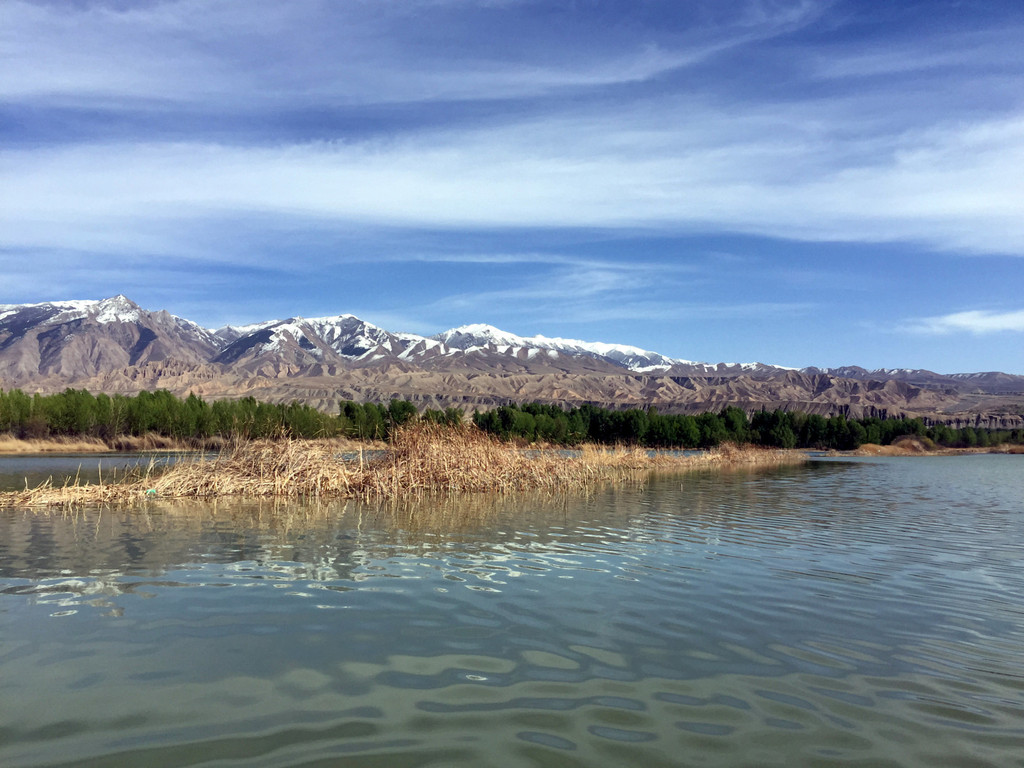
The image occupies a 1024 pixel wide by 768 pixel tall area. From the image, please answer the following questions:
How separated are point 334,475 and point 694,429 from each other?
10476 cm

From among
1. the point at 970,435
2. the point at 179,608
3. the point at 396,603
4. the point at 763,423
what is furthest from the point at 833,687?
the point at 970,435

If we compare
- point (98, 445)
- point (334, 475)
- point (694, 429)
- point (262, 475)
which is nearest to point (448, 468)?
point (334, 475)

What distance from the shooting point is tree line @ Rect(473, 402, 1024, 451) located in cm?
12694

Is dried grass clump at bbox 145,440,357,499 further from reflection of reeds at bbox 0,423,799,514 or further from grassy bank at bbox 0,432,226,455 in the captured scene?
grassy bank at bbox 0,432,226,455

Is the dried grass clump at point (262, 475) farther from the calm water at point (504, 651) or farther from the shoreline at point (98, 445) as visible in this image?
the shoreline at point (98, 445)

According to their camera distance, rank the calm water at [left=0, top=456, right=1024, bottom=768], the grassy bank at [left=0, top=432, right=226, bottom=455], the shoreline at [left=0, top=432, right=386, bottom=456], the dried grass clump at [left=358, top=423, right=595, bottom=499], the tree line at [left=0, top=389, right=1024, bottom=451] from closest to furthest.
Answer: the calm water at [left=0, top=456, right=1024, bottom=768]
the dried grass clump at [left=358, top=423, right=595, bottom=499]
the shoreline at [left=0, top=432, right=386, bottom=456]
the grassy bank at [left=0, top=432, right=226, bottom=455]
the tree line at [left=0, top=389, right=1024, bottom=451]

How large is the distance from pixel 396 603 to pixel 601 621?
3365mm

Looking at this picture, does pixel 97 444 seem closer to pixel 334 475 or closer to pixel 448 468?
pixel 334 475

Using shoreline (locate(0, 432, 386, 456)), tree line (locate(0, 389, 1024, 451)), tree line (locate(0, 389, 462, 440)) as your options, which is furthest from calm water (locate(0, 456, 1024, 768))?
shoreline (locate(0, 432, 386, 456))

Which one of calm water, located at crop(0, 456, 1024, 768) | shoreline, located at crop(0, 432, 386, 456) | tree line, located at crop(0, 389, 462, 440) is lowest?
shoreline, located at crop(0, 432, 386, 456)

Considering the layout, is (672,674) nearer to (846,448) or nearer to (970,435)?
(846,448)

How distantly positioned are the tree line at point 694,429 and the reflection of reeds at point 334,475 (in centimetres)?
7593

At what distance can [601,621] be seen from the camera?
36.2ft

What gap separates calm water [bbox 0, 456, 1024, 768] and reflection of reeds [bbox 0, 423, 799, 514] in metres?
9.50
